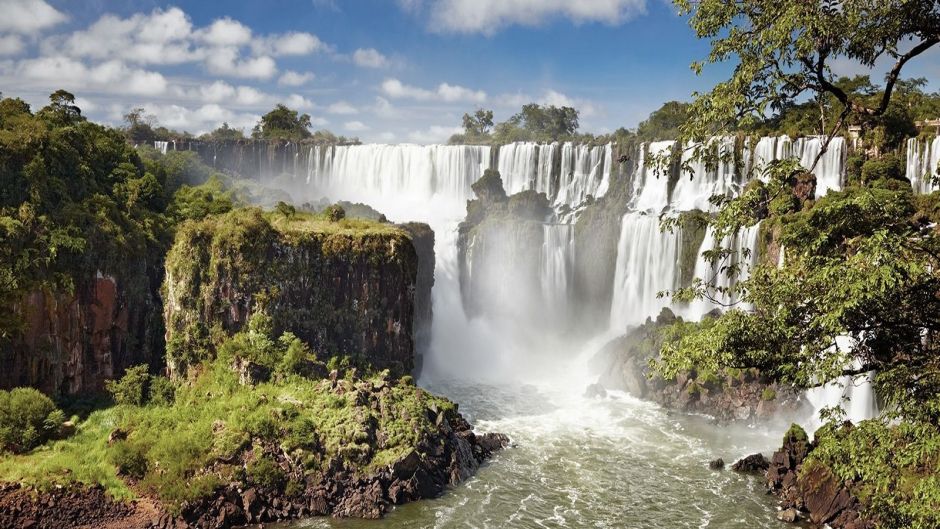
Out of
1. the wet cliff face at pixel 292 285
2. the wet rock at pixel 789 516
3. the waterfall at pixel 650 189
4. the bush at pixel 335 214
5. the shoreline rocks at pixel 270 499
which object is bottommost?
the shoreline rocks at pixel 270 499

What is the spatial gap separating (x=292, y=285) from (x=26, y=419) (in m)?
12.1

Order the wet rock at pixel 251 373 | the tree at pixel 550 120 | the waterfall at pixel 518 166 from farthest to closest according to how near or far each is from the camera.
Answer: the tree at pixel 550 120 → the waterfall at pixel 518 166 → the wet rock at pixel 251 373

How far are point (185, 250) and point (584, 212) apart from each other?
31408 mm

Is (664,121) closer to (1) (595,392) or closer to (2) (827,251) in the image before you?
(1) (595,392)

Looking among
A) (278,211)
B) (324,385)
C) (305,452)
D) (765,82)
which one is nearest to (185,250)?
(278,211)

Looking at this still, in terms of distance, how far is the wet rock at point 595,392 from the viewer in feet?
135

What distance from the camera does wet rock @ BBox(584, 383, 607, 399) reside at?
41.1 meters

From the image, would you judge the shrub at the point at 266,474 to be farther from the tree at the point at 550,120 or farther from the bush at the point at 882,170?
the tree at the point at 550,120

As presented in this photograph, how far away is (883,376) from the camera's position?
970cm

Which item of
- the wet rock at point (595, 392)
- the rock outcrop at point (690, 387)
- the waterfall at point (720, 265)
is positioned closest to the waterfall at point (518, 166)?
the waterfall at point (720, 265)

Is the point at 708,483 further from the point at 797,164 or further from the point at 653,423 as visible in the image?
the point at 797,164

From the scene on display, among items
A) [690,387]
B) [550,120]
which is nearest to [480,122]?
[550,120]

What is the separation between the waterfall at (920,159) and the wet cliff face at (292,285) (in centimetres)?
3109

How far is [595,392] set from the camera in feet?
135
